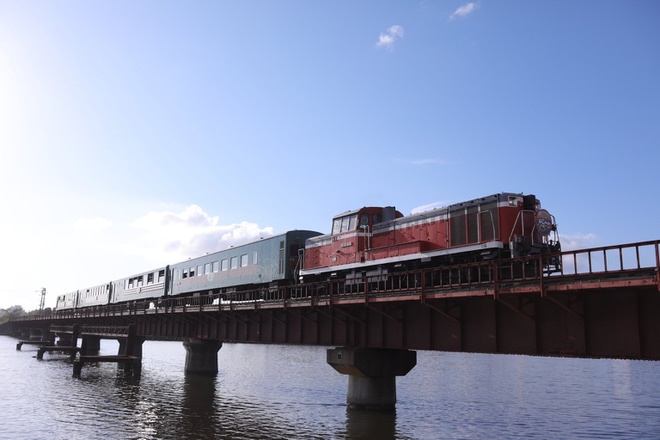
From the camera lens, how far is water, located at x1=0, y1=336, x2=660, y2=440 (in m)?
26.0

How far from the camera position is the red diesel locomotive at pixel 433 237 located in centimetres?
2242

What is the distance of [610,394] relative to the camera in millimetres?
42281

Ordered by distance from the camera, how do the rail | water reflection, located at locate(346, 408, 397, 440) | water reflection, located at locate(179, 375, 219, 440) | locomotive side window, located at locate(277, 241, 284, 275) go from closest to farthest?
the rail, water reflection, located at locate(346, 408, 397, 440), water reflection, located at locate(179, 375, 219, 440), locomotive side window, located at locate(277, 241, 284, 275)

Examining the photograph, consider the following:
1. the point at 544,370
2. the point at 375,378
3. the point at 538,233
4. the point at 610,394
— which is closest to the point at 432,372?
the point at 544,370

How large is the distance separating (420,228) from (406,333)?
5.29 m

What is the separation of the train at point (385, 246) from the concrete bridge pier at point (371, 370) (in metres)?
3.87

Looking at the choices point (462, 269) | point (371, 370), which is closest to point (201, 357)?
point (371, 370)

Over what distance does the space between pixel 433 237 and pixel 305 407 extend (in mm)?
14740

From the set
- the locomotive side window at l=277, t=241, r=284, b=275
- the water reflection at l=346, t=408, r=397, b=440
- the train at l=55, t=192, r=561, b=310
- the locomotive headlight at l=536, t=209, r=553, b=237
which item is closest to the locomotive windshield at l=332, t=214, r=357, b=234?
the train at l=55, t=192, r=561, b=310

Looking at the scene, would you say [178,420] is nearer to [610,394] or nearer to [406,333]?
[406,333]

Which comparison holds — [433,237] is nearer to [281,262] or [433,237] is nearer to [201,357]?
[281,262]

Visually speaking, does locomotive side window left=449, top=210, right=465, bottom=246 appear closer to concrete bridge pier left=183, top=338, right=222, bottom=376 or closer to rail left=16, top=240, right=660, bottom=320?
rail left=16, top=240, right=660, bottom=320

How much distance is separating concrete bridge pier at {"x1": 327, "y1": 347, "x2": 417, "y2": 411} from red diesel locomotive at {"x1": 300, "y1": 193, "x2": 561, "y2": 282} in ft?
14.8

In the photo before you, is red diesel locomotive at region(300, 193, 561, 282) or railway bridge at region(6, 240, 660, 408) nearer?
railway bridge at region(6, 240, 660, 408)
